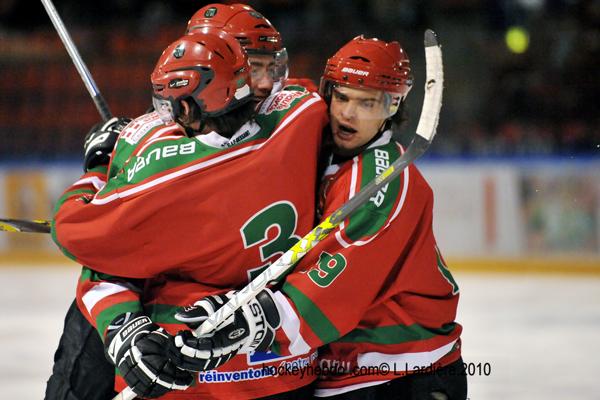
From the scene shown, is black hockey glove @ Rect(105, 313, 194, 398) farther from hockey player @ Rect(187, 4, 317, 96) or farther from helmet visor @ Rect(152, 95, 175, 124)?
hockey player @ Rect(187, 4, 317, 96)

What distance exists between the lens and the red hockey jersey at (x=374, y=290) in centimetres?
186

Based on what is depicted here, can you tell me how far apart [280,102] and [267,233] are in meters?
0.28

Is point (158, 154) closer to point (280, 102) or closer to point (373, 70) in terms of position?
point (280, 102)

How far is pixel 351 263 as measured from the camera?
73.7 inches

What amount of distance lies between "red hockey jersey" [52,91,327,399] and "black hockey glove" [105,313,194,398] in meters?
0.06

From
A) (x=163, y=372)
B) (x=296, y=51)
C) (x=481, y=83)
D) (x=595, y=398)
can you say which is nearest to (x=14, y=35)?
(x=296, y=51)

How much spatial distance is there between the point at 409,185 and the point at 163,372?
2.05 feet

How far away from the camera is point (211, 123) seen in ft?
5.98

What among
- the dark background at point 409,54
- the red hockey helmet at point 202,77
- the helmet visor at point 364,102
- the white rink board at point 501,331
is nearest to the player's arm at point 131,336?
the red hockey helmet at point 202,77

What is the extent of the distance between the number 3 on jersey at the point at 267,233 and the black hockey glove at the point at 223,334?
78 millimetres

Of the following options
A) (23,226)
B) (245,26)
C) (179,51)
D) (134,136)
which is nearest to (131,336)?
(134,136)

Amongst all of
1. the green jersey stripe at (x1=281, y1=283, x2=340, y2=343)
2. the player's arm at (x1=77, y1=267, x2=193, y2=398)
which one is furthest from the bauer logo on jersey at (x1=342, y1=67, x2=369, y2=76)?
the player's arm at (x1=77, y1=267, x2=193, y2=398)

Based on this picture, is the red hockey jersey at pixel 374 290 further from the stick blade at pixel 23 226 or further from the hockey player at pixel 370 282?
the stick blade at pixel 23 226

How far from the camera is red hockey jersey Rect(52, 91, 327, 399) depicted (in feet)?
5.82
